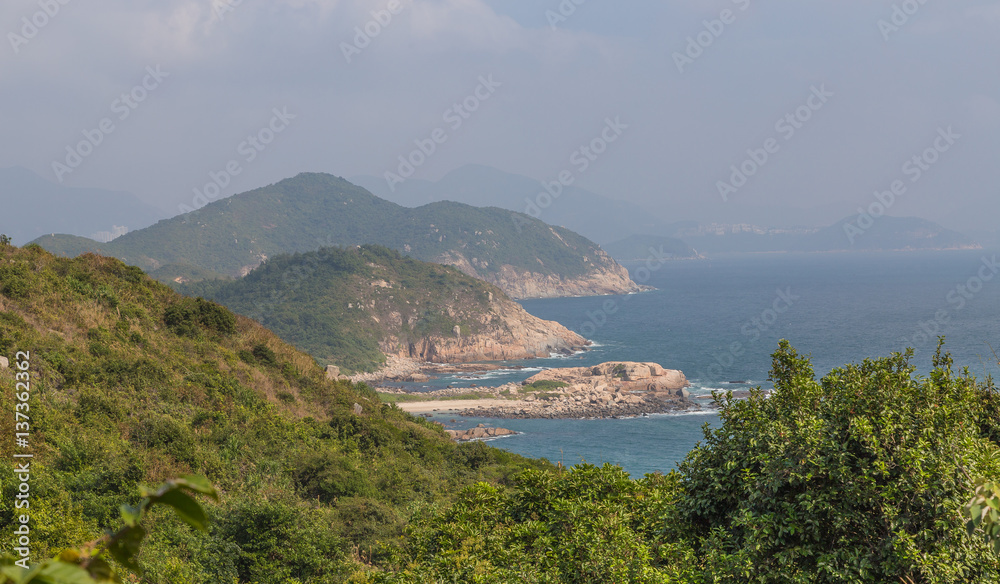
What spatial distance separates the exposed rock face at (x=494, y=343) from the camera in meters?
82.4

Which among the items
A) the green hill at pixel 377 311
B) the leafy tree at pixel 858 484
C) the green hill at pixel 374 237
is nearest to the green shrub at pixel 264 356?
the leafy tree at pixel 858 484

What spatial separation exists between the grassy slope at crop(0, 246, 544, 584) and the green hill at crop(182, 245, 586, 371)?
4755cm

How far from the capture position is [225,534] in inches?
429

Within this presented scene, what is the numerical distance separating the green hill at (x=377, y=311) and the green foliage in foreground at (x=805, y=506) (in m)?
68.2

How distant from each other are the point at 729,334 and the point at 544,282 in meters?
68.5

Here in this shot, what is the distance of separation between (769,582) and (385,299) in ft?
278

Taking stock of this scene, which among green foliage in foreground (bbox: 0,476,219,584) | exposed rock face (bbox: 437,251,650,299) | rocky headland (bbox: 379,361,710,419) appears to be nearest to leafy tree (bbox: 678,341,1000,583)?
green foliage in foreground (bbox: 0,476,219,584)

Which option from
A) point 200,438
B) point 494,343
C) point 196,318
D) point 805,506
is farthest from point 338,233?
point 805,506

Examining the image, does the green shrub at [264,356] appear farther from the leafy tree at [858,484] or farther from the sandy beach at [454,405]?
the sandy beach at [454,405]

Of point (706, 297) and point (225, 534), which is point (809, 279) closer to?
point (706, 297)

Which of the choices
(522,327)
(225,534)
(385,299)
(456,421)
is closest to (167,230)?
(385,299)

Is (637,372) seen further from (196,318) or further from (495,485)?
(495,485)

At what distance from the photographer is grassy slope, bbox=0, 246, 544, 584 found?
35.2 ft

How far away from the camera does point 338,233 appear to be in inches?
6727
